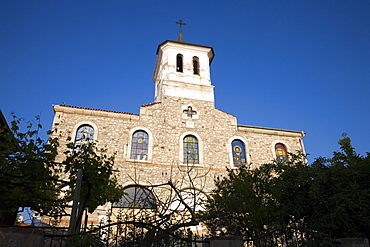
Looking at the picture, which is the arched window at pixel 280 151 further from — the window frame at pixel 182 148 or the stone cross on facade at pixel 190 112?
the stone cross on facade at pixel 190 112

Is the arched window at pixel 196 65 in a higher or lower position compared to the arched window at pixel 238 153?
higher

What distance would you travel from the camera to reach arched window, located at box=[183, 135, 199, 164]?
48.4 feet

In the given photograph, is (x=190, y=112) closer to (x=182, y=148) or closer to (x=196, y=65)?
(x=182, y=148)

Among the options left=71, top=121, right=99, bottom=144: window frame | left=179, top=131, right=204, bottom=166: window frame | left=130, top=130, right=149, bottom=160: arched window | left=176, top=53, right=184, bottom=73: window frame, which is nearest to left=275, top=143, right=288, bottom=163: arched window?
left=179, top=131, right=204, bottom=166: window frame

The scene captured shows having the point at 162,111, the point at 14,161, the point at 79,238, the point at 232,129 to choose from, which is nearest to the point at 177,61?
the point at 162,111

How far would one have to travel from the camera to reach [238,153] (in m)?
15.6

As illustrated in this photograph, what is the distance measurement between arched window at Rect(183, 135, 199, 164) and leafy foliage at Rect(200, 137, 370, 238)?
15.1 feet

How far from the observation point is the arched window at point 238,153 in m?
15.3

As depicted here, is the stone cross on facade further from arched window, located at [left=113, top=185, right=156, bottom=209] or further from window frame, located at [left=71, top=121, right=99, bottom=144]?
arched window, located at [left=113, top=185, right=156, bottom=209]

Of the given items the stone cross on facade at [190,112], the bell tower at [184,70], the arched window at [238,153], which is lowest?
the arched window at [238,153]

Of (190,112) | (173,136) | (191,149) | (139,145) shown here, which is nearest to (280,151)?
(191,149)

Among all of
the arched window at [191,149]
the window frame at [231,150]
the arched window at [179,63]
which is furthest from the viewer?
the arched window at [179,63]

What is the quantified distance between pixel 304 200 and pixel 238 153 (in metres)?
7.45

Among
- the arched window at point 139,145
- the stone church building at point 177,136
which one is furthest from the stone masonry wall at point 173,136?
the arched window at point 139,145
